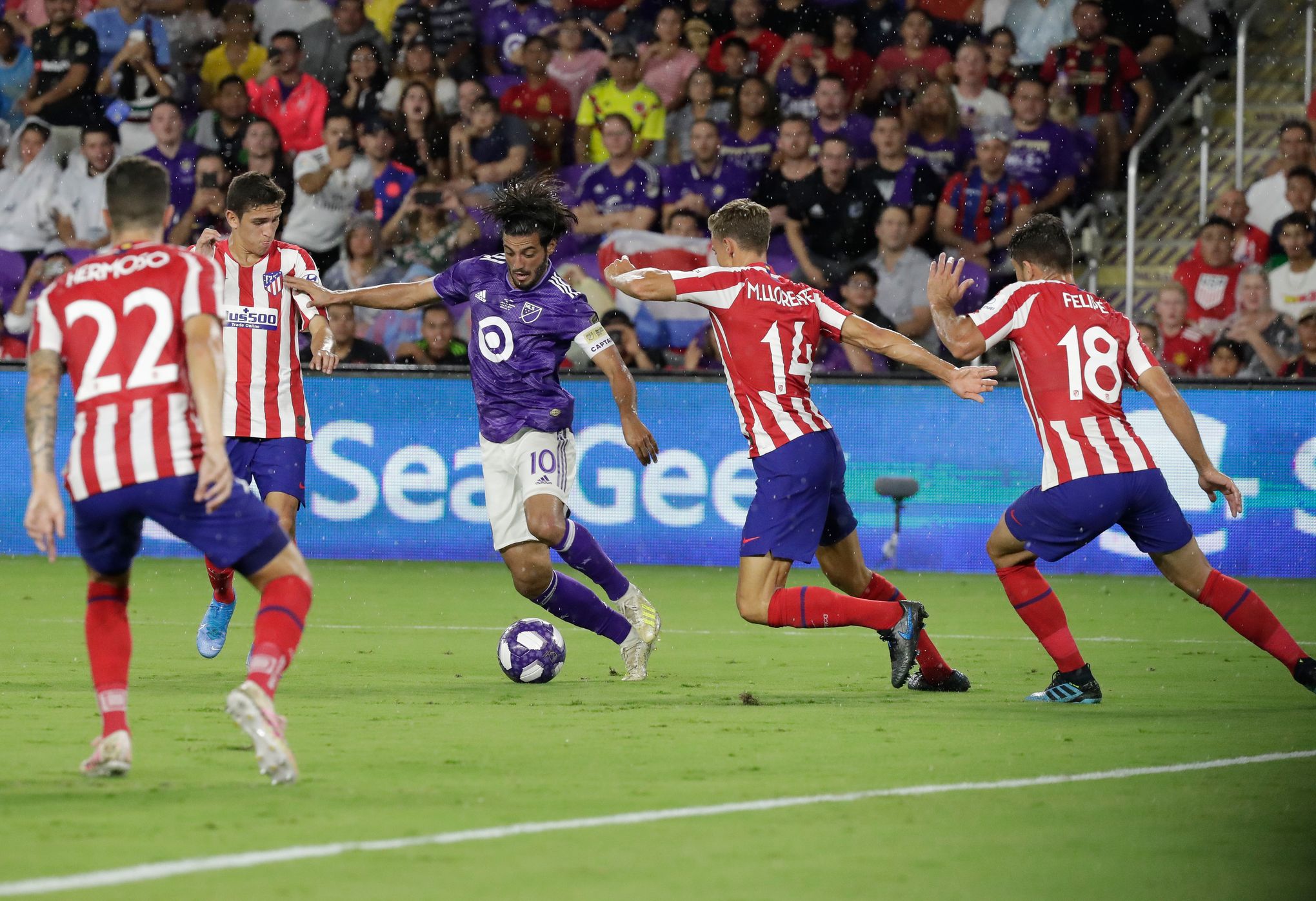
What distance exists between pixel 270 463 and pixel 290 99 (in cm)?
963

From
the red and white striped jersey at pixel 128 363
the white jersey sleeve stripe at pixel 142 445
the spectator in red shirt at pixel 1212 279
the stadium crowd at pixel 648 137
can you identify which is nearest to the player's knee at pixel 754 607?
the red and white striped jersey at pixel 128 363

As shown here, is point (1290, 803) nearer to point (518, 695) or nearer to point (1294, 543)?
point (518, 695)

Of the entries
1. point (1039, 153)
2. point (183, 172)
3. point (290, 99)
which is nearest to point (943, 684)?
point (1039, 153)

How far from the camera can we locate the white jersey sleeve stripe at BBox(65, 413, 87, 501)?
522cm

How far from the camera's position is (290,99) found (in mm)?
17516

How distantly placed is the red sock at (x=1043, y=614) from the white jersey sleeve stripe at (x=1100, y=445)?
541mm

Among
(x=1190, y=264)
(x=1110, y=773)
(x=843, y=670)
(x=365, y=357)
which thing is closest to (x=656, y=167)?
(x=365, y=357)

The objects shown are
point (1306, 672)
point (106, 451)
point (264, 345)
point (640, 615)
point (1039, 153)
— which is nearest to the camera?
point (106, 451)

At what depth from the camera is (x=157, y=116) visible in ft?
56.4

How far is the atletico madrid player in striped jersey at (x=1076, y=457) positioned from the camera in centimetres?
717

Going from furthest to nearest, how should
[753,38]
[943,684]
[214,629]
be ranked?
[753,38]
[214,629]
[943,684]

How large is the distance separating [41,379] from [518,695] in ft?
9.45

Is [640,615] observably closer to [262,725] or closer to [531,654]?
[531,654]

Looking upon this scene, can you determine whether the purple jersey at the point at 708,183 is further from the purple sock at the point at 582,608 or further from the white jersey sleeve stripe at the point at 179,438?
the white jersey sleeve stripe at the point at 179,438
